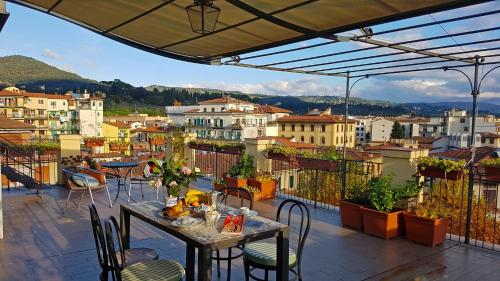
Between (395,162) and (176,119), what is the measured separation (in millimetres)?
55673

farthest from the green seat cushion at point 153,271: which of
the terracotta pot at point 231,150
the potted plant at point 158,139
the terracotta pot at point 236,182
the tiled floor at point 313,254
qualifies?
the potted plant at point 158,139

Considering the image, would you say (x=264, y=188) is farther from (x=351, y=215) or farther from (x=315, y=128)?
(x=315, y=128)

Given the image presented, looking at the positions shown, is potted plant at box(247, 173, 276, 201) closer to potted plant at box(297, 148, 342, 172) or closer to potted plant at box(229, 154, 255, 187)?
potted plant at box(229, 154, 255, 187)

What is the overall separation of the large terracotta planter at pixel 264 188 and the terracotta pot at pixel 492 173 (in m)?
3.57

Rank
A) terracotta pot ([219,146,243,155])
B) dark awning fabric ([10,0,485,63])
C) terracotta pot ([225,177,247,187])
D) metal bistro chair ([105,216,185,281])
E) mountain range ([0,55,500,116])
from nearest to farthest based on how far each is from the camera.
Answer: metal bistro chair ([105,216,185,281]) → dark awning fabric ([10,0,485,63]) → terracotta pot ([225,177,247,187]) → terracotta pot ([219,146,243,155]) → mountain range ([0,55,500,116])

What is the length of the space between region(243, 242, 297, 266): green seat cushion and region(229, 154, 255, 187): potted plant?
4077mm

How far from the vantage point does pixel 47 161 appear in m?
8.26

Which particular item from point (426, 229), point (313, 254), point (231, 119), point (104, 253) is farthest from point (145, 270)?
point (231, 119)

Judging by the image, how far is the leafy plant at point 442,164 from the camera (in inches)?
175

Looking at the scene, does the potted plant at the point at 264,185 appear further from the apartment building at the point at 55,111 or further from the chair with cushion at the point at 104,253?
the apartment building at the point at 55,111

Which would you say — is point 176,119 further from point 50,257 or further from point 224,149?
point 50,257

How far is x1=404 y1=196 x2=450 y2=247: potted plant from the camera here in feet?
13.9

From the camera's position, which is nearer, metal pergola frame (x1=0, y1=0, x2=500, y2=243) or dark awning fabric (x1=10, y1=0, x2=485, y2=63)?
dark awning fabric (x1=10, y1=0, x2=485, y2=63)

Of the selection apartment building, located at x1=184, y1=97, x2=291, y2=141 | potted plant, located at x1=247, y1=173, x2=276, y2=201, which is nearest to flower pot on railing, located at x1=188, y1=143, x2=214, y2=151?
potted plant, located at x1=247, y1=173, x2=276, y2=201
